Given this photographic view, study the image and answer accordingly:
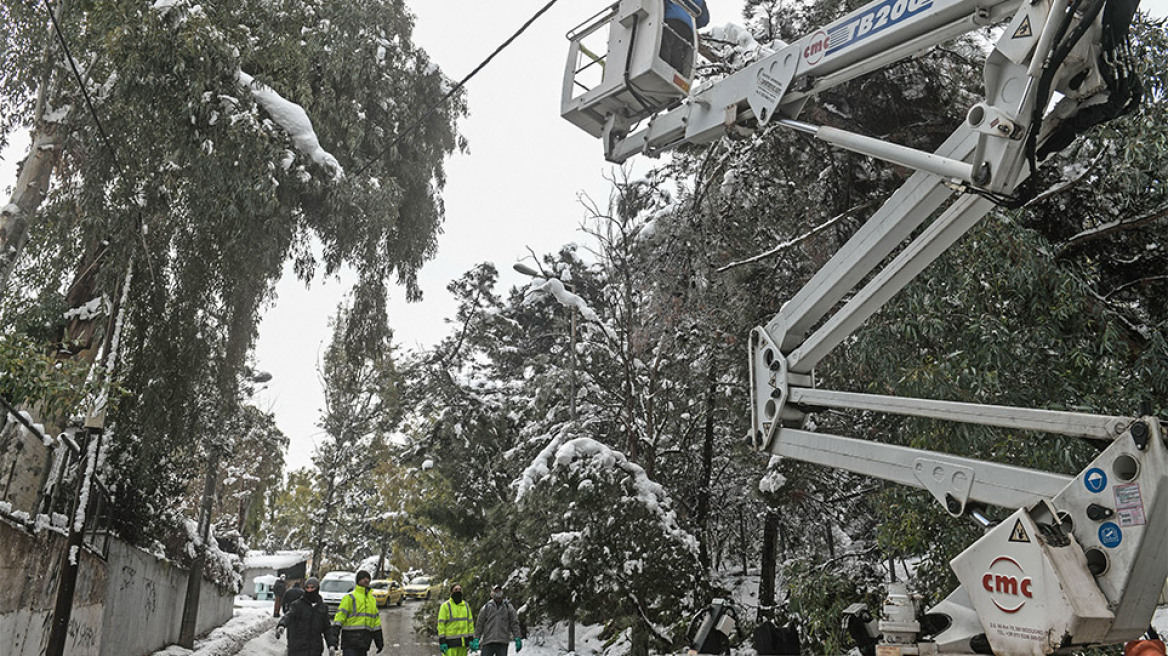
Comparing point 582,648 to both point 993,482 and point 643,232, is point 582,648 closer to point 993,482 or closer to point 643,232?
point 643,232

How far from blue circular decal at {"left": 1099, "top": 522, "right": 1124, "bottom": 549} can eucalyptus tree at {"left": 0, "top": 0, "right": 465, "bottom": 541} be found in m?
10.3

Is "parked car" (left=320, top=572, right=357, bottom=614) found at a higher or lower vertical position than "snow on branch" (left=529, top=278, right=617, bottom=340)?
lower

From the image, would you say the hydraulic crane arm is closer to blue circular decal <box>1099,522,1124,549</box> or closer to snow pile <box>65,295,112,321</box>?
blue circular decal <box>1099,522,1124,549</box>

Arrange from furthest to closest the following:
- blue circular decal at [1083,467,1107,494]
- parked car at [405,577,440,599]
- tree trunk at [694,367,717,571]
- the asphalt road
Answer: parked car at [405,577,440,599], the asphalt road, tree trunk at [694,367,717,571], blue circular decal at [1083,467,1107,494]

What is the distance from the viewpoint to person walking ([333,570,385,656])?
9656mm

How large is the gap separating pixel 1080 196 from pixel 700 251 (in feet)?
16.7

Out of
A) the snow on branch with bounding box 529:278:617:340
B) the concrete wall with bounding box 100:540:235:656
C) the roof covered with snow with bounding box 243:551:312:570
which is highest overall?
the snow on branch with bounding box 529:278:617:340

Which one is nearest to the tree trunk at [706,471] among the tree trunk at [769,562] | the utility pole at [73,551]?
the tree trunk at [769,562]

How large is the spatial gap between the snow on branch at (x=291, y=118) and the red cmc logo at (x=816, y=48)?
27.8ft

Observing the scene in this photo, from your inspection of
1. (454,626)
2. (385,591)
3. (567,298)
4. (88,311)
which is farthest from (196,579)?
(385,591)

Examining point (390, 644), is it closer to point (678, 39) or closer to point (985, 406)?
point (678, 39)

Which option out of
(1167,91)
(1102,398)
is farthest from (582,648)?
(1167,91)

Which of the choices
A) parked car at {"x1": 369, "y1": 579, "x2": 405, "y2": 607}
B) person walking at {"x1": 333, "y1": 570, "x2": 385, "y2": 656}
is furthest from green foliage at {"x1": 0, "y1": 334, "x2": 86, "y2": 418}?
parked car at {"x1": 369, "y1": 579, "x2": 405, "y2": 607}

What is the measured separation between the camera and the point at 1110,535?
12.5 ft
